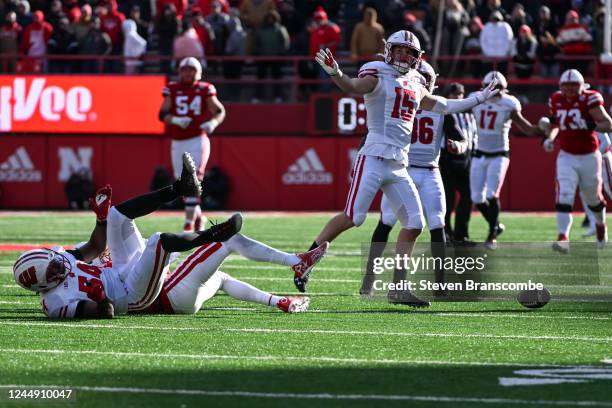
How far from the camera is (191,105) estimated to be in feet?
52.8

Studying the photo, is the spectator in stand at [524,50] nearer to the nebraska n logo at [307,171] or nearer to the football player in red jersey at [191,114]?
the nebraska n logo at [307,171]

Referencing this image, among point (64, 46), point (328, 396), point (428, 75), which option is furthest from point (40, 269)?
point (64, 46)

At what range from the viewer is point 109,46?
76.9ft

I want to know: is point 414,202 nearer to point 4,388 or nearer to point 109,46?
point 4,388

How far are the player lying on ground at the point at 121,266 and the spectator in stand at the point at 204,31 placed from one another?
48.1 ft

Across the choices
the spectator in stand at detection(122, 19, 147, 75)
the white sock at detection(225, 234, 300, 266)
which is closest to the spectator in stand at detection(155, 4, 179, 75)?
the spectator in stand at detection(122, 19, 147, 75)

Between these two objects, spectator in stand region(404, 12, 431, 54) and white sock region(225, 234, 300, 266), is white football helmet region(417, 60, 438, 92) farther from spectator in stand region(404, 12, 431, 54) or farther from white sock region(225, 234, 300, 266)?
spectator in stand region(404, 12, 431, 54)

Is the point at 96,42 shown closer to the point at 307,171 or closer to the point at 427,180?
the point at 307,171

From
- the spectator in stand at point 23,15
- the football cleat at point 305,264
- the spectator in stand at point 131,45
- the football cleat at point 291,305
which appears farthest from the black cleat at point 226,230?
the spectator in stand at point 23,15

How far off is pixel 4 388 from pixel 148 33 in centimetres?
1891

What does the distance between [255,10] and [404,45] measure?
47.7 feet

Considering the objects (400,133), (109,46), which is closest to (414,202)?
(400,133)

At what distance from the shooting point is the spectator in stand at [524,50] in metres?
21.9

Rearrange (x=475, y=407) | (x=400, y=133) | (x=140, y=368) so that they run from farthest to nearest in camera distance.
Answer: (x=400, y=133) < (x=140, y=368) < (x=475, y=407)
